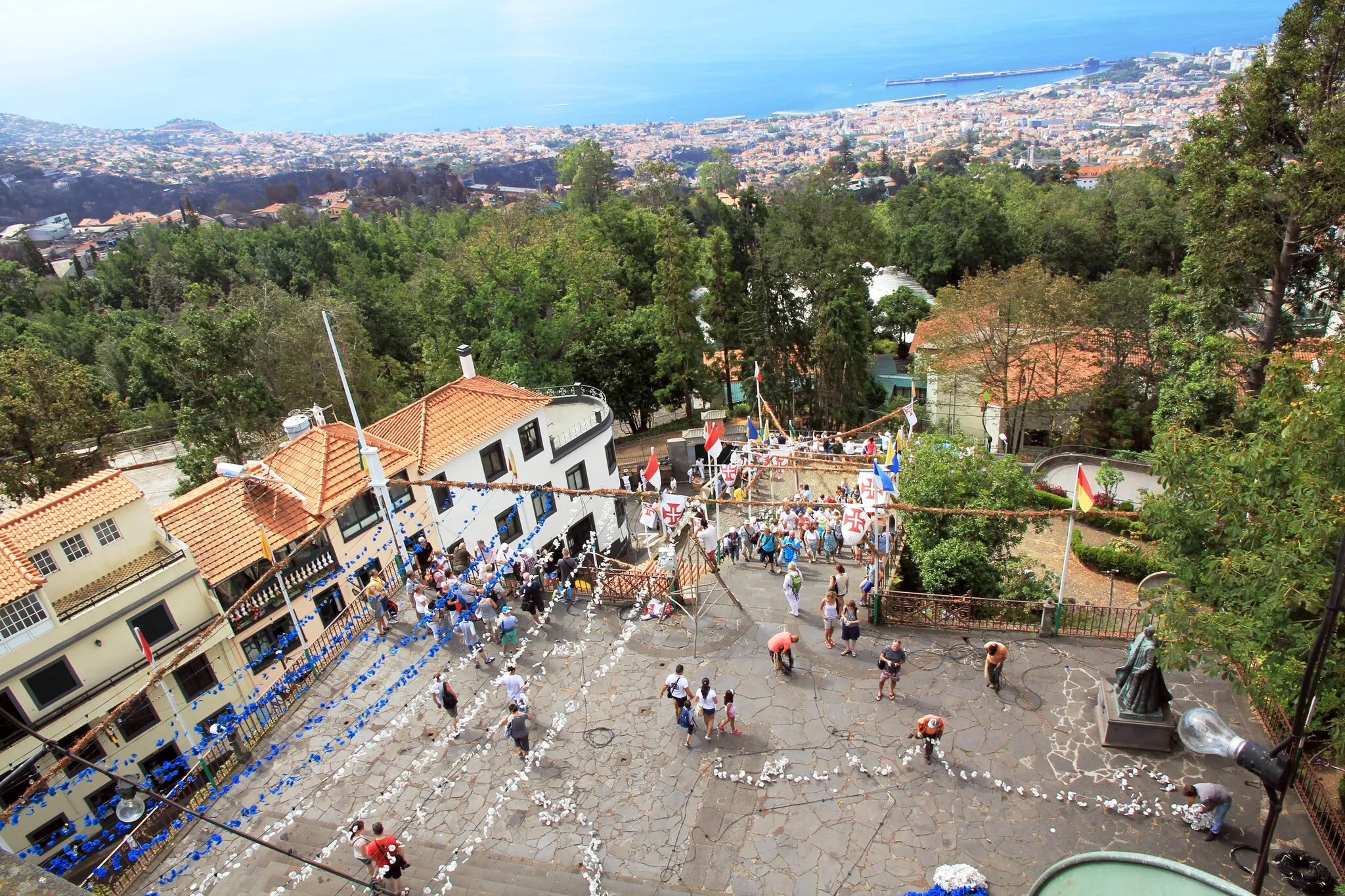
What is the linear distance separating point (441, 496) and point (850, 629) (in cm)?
1435

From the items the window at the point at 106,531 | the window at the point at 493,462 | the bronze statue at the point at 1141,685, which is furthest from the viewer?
the window at the point at 493,462

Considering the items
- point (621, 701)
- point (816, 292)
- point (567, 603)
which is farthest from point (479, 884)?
point (816, 292)

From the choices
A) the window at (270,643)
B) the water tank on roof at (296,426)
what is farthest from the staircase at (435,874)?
the water tank on roof at (296,426)

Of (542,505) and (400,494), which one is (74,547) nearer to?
(400,494)

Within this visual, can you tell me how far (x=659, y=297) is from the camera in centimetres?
3997

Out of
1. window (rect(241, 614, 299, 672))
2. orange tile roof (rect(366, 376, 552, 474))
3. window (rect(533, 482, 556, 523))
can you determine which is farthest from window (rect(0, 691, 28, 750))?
window (rect(533, 482, 556, 523))

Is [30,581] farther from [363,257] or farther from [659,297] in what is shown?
[363,257]

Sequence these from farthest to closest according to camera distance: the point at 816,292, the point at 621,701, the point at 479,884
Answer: the point at 816,292 < the point at 621,701 < the point at 479,884

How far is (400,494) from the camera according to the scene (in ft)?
73.4

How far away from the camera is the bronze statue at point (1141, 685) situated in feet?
36.8

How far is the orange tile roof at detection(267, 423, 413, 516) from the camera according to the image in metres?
20.5

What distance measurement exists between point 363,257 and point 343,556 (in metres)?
41.9

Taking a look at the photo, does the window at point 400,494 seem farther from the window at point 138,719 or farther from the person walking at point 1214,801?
the person walking at point 1214,801

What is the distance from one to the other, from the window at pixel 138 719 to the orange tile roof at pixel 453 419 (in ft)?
28.9
